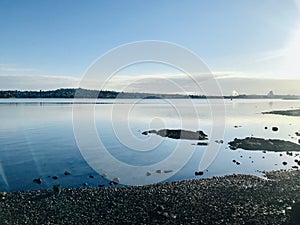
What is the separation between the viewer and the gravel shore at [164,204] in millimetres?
12367

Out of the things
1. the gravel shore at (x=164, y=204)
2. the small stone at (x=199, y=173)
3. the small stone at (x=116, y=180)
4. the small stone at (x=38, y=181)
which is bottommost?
the small stone at (x=199, y=173)

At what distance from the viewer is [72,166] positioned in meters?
23.6

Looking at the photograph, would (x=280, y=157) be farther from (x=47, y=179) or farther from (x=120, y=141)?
(x=47, y=179)

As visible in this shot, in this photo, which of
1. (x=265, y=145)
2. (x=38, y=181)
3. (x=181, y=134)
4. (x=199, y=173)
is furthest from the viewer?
(x=181, y=134)

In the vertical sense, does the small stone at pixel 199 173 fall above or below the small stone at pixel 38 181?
below

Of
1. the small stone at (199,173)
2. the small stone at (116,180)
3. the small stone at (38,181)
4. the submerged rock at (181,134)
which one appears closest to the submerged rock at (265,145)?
the submerged rock at (181,134)

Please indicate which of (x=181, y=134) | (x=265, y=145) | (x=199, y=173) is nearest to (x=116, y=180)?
(x=199, y=173)

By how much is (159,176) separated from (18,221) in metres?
11.1

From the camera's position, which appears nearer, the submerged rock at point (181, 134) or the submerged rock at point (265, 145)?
the submerged rock at point (265, 145)

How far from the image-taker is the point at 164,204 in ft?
46.7

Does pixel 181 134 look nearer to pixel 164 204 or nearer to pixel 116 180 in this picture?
pixel 116 180

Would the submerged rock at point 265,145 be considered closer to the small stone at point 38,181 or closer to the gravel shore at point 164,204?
the gravel shore at point 164,204

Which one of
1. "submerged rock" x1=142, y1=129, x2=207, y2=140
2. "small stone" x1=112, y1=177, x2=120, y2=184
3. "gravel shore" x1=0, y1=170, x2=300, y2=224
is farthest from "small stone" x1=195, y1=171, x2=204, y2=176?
"submerged rock" x1=142, y1=129, x2=207, y2=140

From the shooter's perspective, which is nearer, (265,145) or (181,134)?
(265,145)
